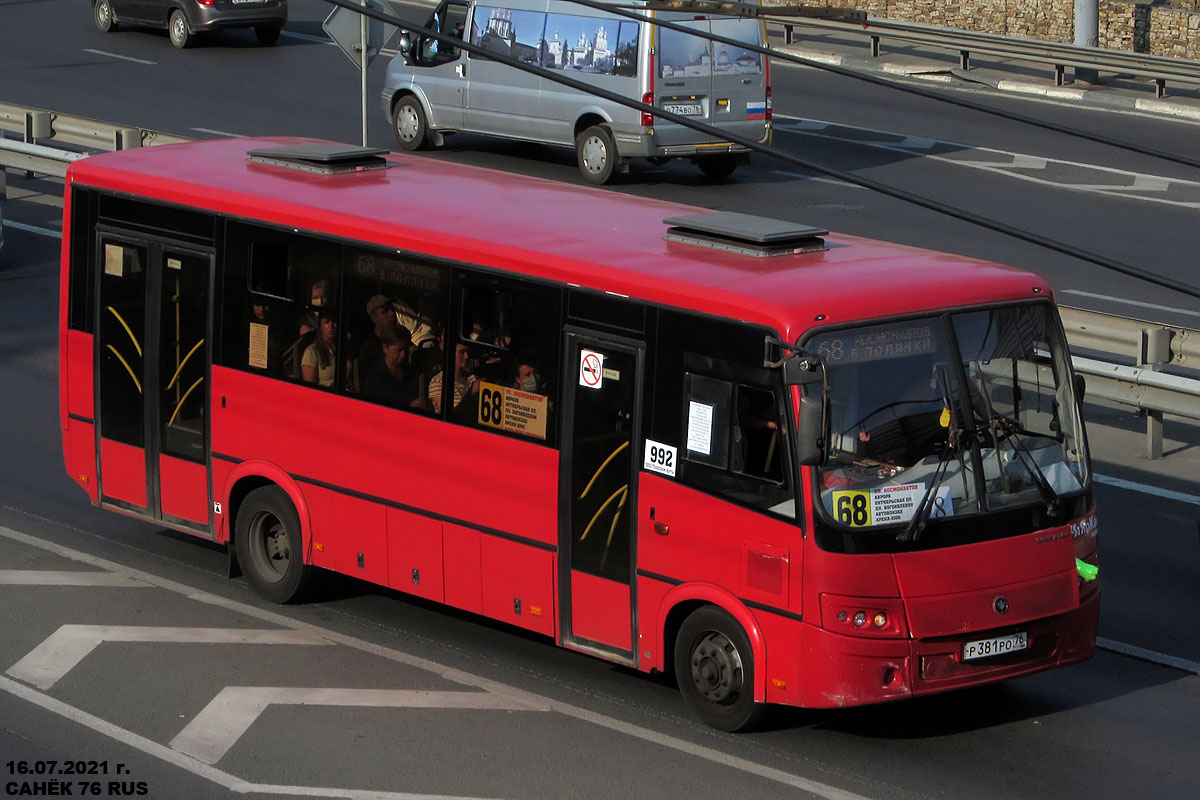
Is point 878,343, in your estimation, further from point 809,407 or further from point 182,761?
point 182,761

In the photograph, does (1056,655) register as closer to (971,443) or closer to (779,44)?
(971,443)

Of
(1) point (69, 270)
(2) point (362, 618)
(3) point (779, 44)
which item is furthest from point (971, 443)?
(3) point (779, 44)

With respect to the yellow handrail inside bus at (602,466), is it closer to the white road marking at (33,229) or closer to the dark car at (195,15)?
the white road marking at (33,229)

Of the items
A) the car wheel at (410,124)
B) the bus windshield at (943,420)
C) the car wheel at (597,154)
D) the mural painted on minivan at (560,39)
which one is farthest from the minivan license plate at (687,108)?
the bus windshield at (943,420)

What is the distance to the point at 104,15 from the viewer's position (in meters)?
36.0

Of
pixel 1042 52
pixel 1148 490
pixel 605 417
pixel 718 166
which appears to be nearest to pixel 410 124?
pixel 718 166

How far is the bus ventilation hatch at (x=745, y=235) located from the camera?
9.59 metres

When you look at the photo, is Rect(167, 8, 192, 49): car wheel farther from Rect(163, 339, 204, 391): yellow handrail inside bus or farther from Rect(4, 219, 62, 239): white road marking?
Rect(163, 339, 204, 391): yellow handrail inside bus

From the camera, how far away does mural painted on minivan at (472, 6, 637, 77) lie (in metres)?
23.6

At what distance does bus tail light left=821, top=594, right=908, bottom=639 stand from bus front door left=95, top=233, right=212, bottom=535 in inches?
191

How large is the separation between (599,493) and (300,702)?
1957 mm

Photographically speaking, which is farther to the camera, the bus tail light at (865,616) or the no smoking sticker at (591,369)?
the no smoking sticker at (591,369)

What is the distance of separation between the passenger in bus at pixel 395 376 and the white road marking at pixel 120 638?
149cm

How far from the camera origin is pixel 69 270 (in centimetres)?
1250
